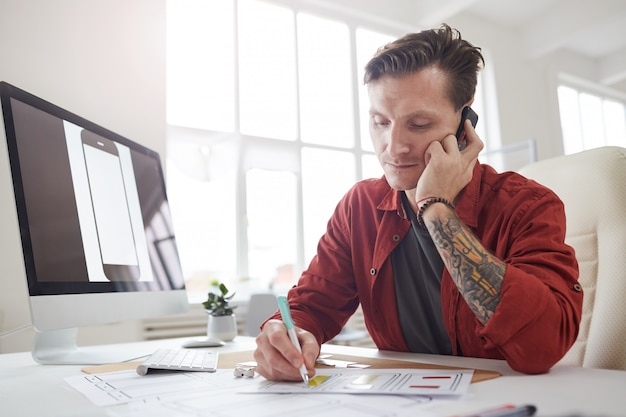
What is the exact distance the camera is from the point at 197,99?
385cm

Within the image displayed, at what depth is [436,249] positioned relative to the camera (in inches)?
46.1

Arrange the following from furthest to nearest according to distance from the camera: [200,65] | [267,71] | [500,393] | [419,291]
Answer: [267,71]
[200,65]
[419,291]
[500,393]

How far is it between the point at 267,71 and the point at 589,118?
4384 mm

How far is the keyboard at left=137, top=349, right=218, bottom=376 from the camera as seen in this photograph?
0.88m

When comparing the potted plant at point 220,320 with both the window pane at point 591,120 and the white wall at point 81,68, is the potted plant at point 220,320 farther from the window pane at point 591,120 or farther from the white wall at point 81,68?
the window pane at point 591,120

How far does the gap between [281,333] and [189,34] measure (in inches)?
140

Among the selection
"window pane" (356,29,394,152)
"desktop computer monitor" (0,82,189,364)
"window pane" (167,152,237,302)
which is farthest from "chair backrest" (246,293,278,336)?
"window pane" (356,29,394,152)

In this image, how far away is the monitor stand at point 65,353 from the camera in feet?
3.56

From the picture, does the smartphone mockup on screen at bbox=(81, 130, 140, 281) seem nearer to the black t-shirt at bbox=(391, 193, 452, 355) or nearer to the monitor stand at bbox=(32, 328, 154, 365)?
the monitor stand at bbox=(32, 328, 154, 365)

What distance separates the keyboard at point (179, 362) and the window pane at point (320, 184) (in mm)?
3230

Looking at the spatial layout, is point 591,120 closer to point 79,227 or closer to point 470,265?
point 470,265

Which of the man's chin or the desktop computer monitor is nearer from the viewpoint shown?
the desktop computer monitor

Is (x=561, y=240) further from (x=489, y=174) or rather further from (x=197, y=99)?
(x=197, y=99)

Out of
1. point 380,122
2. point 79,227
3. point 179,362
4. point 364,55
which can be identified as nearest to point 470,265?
point 380,122
